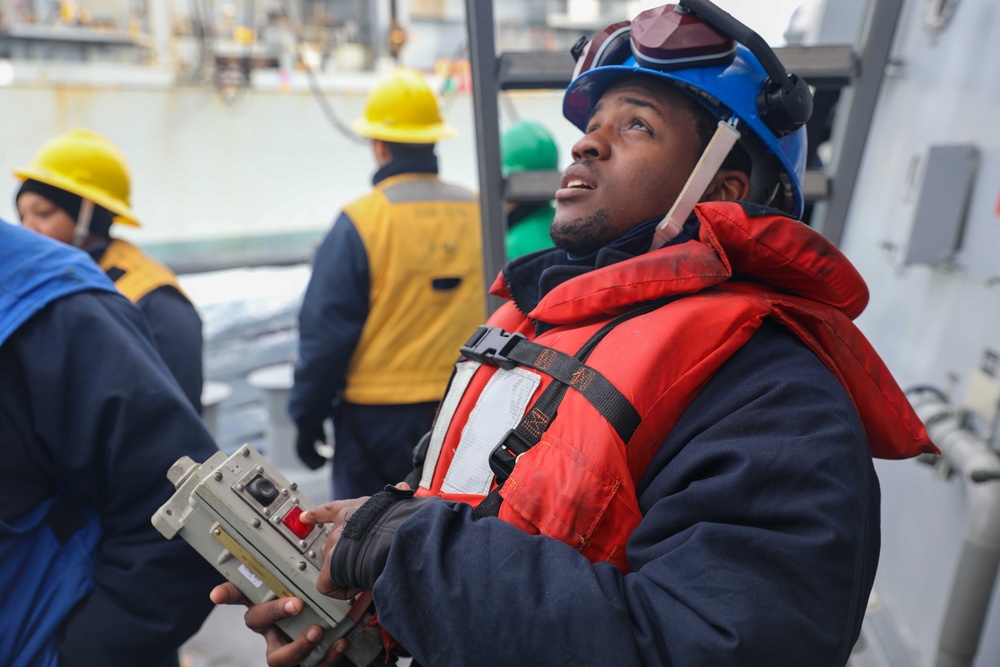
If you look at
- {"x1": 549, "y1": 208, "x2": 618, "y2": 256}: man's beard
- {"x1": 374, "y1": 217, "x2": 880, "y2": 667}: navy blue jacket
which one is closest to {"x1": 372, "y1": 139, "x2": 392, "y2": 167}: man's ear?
{"x1": 549, "y1": 208, "x2": 618, "y2": 256}: man's beard

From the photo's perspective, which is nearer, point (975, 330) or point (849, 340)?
point (849, 340)

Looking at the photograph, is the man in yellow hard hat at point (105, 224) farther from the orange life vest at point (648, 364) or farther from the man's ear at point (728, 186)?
the man's ear at point (728, 186)

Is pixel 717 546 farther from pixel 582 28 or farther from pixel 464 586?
pixel 582 28

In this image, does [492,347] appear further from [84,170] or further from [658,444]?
[84,170]

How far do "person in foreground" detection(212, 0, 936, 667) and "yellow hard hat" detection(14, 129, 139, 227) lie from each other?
2.22m

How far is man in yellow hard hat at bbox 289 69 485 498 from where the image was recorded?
3039 millimetres

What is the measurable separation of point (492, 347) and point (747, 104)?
0.62 metres

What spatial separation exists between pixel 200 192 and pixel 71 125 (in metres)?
1.69

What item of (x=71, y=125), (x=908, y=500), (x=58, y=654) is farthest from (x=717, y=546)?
(x=71, y=125)

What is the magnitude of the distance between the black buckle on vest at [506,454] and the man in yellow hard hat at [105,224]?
6.27 feet

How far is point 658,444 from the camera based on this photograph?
3.36 ft

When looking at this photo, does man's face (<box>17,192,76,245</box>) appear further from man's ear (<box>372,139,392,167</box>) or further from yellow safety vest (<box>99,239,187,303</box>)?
man's ear (<box>372,139,392,167</box>)

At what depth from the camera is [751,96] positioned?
1321 millimetres

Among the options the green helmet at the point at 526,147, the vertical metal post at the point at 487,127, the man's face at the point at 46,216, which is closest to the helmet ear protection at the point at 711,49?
the vertical metal post at the point at 487,127
